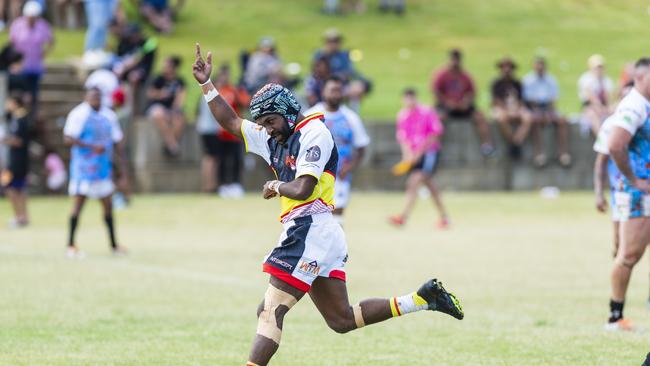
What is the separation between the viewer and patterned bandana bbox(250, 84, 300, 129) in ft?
26.5

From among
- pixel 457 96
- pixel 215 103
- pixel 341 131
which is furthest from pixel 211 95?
pixel 457 96

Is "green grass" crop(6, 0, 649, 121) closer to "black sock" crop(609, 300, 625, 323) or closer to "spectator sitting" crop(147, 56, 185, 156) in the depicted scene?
"spectator sitting" crop(147, 56, 185, 156)

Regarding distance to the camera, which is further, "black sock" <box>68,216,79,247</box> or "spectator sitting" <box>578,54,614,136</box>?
"spectator sitting" <box>578,54,614,136</box>

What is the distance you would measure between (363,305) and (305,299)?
4.88m

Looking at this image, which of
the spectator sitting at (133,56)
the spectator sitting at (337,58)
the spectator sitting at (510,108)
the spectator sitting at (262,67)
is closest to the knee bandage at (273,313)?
the spectator sitting at (337,58)

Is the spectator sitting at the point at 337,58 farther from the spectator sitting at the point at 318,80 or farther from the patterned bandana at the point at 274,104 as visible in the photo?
the patterned bandana at the point at 274,104

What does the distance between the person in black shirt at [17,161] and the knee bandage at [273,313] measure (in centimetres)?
1392

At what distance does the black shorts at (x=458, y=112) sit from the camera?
1102 inches

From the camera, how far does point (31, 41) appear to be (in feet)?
83.6

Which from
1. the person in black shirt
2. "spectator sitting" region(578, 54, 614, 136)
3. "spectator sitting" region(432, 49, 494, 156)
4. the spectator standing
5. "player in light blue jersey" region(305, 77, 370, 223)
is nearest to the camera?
"player in light blue jersey" region(305, 77, 370, 223)

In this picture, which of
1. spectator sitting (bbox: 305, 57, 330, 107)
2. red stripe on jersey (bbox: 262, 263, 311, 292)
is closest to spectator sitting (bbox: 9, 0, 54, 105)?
spectator sitting (bbox: 305, 57, 330, 107)

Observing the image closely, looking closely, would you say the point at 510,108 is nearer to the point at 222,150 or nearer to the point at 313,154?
the point at 222,150

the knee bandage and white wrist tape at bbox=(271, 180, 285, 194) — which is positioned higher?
white wrist tape at bbox=(271, 180, 285, 194)

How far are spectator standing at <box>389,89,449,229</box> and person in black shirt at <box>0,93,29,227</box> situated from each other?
6.03 m
